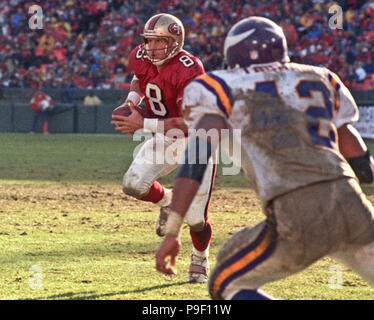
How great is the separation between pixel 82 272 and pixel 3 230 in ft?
6.88

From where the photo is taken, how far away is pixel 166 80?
5.91m

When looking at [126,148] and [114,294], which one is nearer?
[114,294]

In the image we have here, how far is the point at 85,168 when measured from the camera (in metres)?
13.5

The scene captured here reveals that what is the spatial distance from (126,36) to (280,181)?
23.1 m

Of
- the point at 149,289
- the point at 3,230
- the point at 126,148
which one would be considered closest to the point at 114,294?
the point at 149,289

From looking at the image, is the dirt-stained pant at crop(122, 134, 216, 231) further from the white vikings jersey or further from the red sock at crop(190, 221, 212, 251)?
the white vikings jersey

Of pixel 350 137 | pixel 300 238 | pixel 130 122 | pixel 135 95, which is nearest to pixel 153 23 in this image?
pixel 135 95

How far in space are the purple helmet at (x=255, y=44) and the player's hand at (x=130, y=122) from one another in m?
1.97

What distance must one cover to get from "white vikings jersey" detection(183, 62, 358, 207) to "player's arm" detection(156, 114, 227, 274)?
0.12 meters

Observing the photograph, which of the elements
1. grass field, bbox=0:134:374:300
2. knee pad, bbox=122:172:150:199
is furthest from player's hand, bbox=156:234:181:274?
knee pad, bbox=122:172:150:199

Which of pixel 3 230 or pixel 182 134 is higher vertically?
pixel 182 134

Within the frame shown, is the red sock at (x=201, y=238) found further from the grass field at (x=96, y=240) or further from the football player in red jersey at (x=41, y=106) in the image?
the football player in red jersey at (x=41, y=106)
